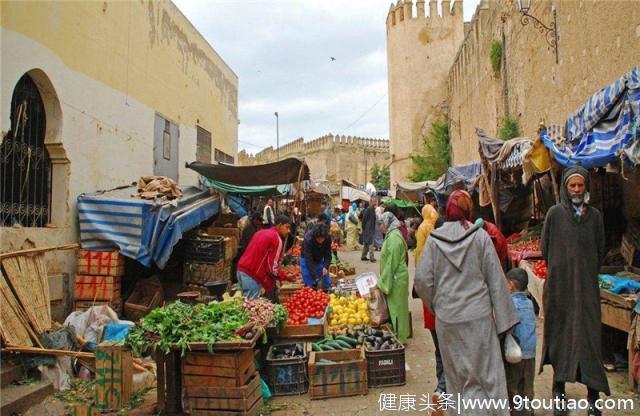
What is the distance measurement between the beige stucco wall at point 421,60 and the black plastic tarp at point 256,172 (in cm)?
2026

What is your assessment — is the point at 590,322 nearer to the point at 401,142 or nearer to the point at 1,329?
the point at 1,329

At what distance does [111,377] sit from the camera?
4316mm

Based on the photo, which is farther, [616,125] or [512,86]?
[512,86]

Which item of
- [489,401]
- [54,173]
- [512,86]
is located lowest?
[489,401]

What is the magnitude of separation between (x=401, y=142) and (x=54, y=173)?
2382cm

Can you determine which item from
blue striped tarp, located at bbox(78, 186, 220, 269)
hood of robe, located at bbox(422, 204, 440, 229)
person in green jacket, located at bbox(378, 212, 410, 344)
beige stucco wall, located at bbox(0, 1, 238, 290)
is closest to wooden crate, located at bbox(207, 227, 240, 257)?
beige stucco wall, located at bbox(0, 1, 238, 290)

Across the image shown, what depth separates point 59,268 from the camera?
6559 millimetres

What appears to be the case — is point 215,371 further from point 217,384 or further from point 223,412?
point 223,412

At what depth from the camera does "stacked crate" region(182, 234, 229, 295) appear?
27.7 ft

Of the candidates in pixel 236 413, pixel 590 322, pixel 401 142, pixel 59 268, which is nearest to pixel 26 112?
pixel 59 268

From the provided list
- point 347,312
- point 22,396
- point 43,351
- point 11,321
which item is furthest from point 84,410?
point 347,312

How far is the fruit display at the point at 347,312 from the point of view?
6080mm

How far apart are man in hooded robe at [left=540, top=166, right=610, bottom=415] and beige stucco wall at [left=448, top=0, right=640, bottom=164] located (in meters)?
4.24

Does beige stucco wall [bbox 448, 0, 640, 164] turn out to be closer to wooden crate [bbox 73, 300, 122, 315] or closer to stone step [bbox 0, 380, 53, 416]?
wooden crate [bbox 73, 300, 122, 315]
